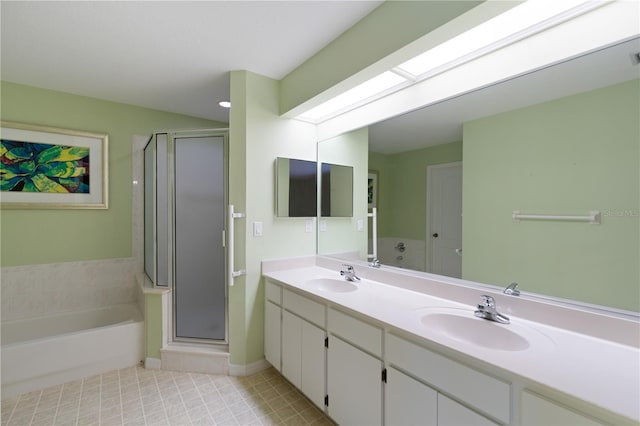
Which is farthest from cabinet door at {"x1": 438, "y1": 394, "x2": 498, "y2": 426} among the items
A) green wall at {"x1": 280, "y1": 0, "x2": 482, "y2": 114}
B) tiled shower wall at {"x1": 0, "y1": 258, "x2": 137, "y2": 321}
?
tiled shower wall at {"x1": 0, "y1": 258, "x2": 137, "y2": 321}

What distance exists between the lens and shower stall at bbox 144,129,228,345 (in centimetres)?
241

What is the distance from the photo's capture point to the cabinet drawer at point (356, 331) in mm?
1306

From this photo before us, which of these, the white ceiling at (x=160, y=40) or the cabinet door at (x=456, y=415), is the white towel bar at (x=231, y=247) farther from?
the cabinet door at (x=456, y=415)

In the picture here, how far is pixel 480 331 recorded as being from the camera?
4.11ft

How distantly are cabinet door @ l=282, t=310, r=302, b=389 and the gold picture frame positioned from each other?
238cm

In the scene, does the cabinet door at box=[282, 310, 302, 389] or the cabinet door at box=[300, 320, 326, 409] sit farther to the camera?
the cabinet door at box=[282, 310, 302, 389]

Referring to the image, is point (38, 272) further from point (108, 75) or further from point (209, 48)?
point (209, 48)

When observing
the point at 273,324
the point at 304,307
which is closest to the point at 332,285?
the point at 304,307

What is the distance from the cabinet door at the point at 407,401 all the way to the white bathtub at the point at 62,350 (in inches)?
87.7

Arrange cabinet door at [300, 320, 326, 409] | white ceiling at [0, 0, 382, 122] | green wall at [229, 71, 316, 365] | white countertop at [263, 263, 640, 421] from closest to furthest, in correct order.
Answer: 1. white countertop at [263, 263, 640, 421]
2. white ceiling at [0, 0, 382, 122]
3. cabinet door at [300, 320, 326, 409]
4. green wall at [229, 71, 316, 365]

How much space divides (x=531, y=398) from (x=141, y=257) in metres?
3.48

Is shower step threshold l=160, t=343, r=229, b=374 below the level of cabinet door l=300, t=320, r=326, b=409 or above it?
below

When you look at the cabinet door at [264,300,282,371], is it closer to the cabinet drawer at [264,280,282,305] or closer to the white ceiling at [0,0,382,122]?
the cabinet drawer at [264,280,282,305]

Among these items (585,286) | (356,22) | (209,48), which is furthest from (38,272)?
(585,286)
